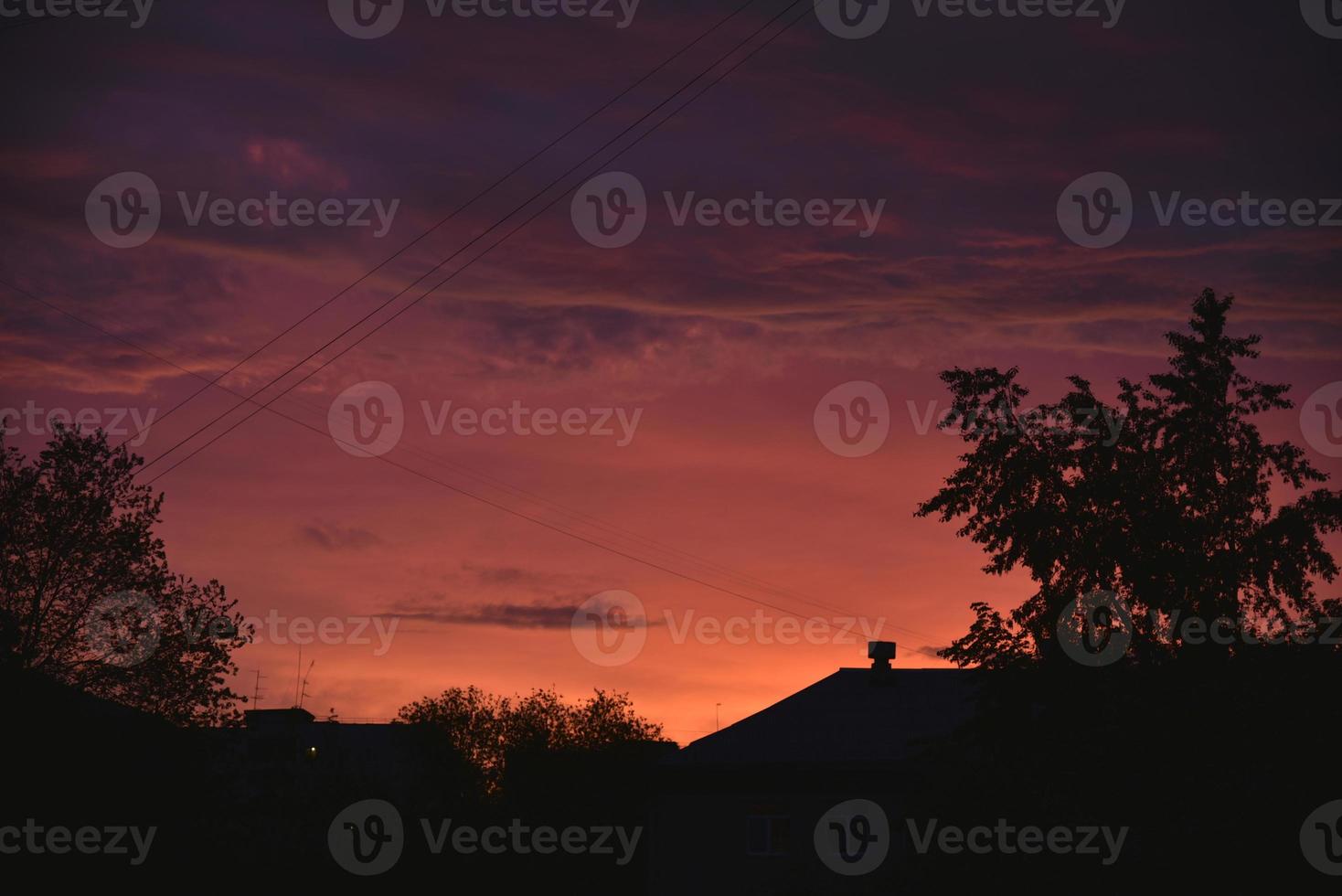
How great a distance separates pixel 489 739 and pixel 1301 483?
287ft

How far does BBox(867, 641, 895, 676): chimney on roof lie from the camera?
39875 mm

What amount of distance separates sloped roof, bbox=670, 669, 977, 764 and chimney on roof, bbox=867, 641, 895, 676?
0.46 meters

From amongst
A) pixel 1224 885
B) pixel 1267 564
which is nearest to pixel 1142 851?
pixel 1224 885

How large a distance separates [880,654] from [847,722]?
4.11m

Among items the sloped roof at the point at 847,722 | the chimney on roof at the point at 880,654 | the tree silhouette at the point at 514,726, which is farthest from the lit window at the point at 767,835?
the tree silhouette at the point at 514,726

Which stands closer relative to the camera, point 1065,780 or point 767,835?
point 1065,780

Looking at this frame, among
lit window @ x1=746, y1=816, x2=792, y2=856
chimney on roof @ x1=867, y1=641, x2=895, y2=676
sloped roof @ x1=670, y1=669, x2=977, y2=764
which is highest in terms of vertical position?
chimney on roof @ x1=867, y1=641, x2=895, y2=676

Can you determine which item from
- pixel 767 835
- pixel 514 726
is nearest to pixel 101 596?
pixel 767 835

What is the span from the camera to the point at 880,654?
4028cm

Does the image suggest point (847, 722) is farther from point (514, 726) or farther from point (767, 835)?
point (514, 726)

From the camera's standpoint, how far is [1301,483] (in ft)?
107

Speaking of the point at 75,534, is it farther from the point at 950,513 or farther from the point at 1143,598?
the point at 1143,598

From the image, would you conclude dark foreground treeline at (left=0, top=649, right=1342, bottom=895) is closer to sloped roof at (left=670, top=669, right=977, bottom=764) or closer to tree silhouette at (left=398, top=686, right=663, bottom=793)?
sloped roof at (left=670, top=669, right=977, bottom=764)

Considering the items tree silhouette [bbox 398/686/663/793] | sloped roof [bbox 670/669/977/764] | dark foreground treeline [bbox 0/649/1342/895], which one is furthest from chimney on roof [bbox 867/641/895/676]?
tree silhouette [bbox 398/686/663/793]
